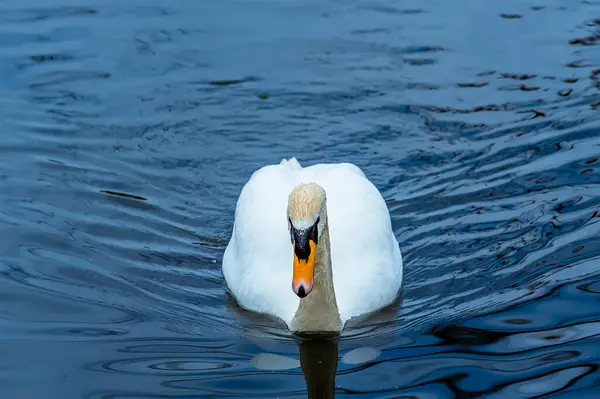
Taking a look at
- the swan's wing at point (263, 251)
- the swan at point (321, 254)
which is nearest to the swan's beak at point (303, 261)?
the swan at point (321, 254)

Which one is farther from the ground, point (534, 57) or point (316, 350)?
point (534, 57)

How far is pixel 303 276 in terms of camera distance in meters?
7.24

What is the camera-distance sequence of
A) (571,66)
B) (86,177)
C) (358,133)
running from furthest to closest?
1. (571,66)
2. (358,133)
3. (86,177)

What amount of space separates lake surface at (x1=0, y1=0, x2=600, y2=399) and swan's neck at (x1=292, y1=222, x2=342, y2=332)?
5.5 inches

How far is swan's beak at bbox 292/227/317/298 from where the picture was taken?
23.7 feet

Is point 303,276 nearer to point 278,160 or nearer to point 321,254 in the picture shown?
point 321,254

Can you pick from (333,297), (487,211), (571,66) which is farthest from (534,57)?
(333,297)

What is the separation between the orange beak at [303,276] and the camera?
283 inches

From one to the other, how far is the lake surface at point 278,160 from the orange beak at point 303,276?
65 centimetres

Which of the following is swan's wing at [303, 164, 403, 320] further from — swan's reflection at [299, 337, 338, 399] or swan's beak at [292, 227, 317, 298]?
swan's beak at [292, 227, 317, 298]

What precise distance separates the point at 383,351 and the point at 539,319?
1174 mm

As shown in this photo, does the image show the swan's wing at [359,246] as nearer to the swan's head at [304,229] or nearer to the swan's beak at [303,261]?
the swan's head at [304,229]

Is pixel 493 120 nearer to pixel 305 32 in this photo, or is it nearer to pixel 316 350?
pixel 305 32

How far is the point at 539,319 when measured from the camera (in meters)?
8.20
